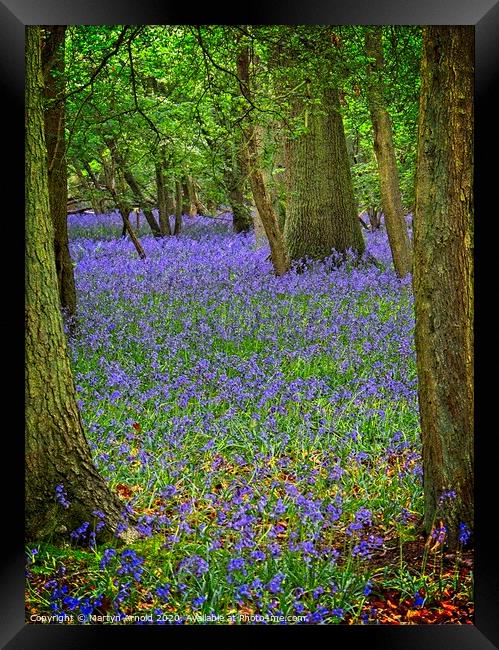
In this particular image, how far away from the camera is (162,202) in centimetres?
744

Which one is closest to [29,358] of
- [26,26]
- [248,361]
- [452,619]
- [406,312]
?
[26,26]

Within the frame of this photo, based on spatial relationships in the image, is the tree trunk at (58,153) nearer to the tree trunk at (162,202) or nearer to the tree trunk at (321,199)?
the tree trunk at (162,202)

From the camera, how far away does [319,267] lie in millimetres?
9406

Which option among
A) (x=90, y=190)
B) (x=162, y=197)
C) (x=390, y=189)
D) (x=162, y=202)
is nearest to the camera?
(x=90, y=190)

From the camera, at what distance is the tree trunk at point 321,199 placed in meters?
9.61

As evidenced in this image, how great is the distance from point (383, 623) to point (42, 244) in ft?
7.92

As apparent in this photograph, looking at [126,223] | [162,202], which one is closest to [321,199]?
A: [162,202]

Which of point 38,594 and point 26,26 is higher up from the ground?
point 26,26

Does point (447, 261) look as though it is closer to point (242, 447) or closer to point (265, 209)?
point (242, 447)

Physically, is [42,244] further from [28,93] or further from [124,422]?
[124,422]

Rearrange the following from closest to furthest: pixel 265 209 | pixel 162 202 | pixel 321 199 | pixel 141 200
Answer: pixel 141 200, pixel 162 202, pixel 265 209, pixel 321 199
